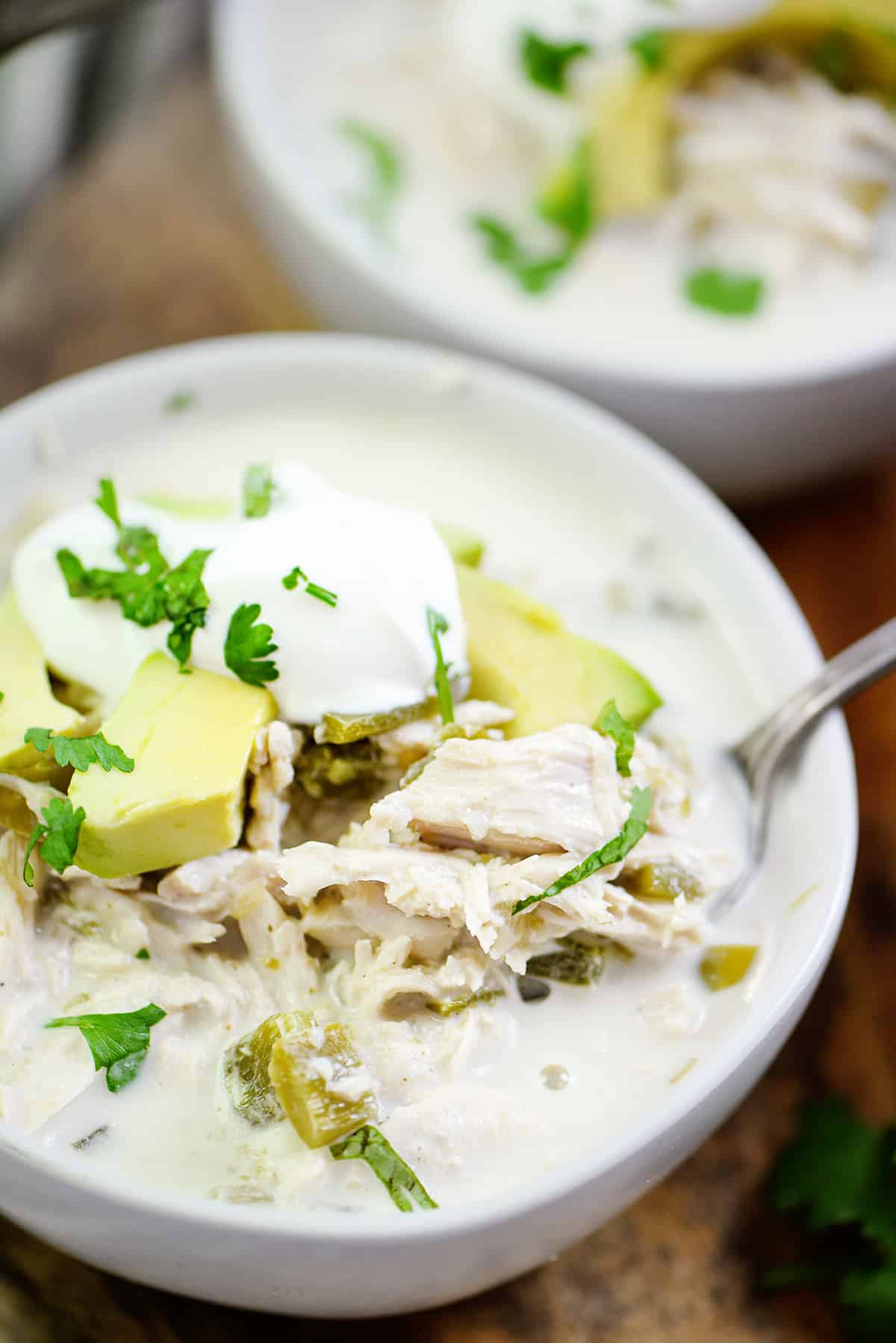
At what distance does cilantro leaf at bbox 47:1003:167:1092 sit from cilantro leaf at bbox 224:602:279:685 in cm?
35

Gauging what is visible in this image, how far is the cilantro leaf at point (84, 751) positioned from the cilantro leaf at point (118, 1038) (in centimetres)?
24

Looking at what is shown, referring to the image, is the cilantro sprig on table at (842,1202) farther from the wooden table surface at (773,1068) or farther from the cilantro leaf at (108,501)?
the cilantro leaf at (108,501)

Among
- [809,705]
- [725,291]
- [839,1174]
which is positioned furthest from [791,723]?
[725,291]

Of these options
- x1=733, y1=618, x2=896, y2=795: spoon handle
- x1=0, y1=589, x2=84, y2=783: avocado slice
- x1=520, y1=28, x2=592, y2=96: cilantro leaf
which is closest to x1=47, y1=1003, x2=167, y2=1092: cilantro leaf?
x1=0, y1=589, x2=84, y2=783: avocado slice

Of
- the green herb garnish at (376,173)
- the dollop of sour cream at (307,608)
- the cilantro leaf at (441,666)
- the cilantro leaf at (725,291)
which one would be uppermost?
the dollop of sour cream at (307,608)

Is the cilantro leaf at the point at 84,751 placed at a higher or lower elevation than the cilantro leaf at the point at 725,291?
higher

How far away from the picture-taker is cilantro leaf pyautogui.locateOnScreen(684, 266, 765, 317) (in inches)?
100

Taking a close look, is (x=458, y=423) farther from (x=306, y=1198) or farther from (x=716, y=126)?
(x=306, y=1198)

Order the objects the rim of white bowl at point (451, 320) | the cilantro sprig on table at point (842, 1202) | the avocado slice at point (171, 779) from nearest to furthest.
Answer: the avocado slice at point (171, 779) → the cilantro sprig on table at point (842, 1202) → the rim of white bowl at point (451, 320)

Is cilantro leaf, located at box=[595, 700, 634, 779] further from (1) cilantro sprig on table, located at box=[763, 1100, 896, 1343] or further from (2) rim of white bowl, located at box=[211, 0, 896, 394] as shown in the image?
(2) rim of white bowl, located at box=[211, 0, 896, 394]

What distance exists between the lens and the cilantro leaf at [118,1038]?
146 centimetres

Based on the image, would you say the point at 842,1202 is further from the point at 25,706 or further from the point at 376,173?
the point at 376,173

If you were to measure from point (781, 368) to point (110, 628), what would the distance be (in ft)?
3.99

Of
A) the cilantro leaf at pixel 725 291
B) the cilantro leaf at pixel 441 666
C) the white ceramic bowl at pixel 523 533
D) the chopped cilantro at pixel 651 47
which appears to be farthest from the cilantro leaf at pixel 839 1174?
the chopped cilantro at pixel 651 47
